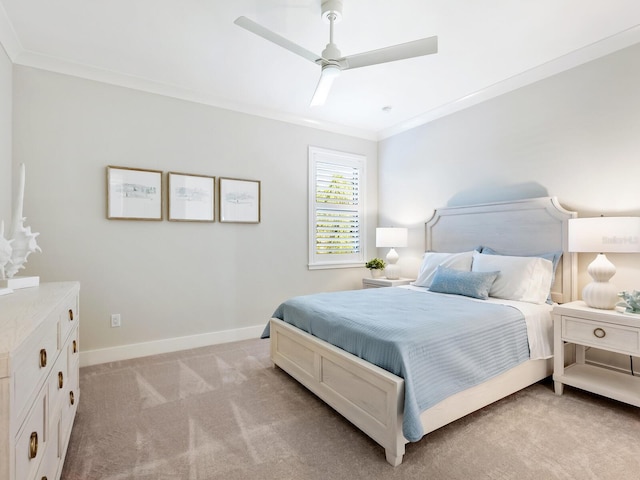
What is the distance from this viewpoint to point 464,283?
9.36 feet

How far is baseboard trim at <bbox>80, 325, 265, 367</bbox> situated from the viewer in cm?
302

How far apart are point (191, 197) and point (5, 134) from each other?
1452 millimetres

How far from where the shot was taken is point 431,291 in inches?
123

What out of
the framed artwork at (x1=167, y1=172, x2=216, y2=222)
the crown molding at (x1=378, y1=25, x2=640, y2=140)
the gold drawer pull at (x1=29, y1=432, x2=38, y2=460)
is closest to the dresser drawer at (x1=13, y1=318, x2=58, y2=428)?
the gold drawer pull at (x1=29, y1=432, x2=38, y2=460)

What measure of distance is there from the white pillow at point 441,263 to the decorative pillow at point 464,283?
0.16 m

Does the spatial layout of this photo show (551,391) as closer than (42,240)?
Yes

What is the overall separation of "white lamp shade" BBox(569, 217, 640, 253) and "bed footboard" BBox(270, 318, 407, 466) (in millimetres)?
1758

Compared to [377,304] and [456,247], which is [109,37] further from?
[456,247]

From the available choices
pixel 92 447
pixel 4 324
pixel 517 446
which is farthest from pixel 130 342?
pixel 517 446

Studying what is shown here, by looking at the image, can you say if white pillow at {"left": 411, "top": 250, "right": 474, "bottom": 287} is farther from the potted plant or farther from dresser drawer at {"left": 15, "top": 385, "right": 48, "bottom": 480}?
dresser drawer at {"left": 15, "top": 385, "right": 48, "bottom": 480}

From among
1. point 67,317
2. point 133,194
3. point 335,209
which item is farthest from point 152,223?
point 335,209

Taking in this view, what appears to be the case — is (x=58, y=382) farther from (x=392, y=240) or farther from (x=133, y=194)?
(x=392, y=240)

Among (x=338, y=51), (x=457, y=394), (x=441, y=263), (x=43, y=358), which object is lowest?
(x=457, y=394)

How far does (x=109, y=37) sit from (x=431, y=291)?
11.1 feet
